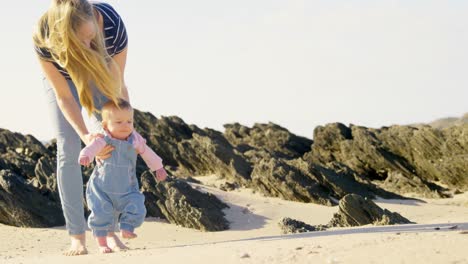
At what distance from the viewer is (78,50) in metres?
5.73

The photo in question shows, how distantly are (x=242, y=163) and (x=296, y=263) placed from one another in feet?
33.1

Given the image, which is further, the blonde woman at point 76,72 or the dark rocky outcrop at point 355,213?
the dark rocky outcrop at point 355,213

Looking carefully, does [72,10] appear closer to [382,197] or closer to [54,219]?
[54,219]

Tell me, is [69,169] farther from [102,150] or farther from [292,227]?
[292,227]

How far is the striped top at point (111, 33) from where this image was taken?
603cm

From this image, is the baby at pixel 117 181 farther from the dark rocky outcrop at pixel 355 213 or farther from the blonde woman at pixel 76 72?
the dark rocky outcrop at pixel 355 213

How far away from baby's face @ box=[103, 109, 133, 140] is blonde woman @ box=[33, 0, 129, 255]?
11 centimetres

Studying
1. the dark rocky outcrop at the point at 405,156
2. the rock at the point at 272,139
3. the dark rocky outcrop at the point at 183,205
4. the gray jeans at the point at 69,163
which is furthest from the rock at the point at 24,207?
the rock at the point at 272,139

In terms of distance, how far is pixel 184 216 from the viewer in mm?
10195

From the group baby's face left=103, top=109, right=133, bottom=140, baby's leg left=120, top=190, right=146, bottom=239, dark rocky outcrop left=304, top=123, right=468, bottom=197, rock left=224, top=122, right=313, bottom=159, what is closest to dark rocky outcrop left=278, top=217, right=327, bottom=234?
baby's leg left=120, top=190, right=146, bottom=239

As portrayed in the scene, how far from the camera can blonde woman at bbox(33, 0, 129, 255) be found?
5730 millimetres

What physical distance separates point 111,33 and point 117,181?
1171mm

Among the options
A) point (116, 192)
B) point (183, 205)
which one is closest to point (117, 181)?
point (116, 192)

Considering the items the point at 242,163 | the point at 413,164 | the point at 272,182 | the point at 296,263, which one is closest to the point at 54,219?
the point at 272,182
